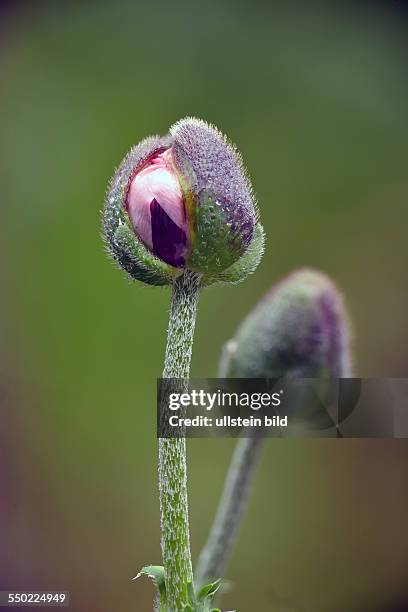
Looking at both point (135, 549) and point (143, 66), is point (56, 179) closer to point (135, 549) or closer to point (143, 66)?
point (143, 66)

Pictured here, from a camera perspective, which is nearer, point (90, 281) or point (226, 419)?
point (226, 419)

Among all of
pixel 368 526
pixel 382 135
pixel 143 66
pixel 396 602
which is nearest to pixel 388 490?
pixel 368 526

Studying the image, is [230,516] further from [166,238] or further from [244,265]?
[166,238]

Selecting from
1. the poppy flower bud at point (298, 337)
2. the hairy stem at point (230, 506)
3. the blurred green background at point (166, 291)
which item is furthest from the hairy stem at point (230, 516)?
the blurred green background at point (166, 291)

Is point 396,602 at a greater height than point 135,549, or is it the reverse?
point 135,549

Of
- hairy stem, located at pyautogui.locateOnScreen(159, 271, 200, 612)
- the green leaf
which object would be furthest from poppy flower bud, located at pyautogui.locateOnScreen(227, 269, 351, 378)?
the green leaf

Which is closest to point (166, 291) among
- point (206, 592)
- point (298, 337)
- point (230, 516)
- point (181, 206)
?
point (298, 337)
